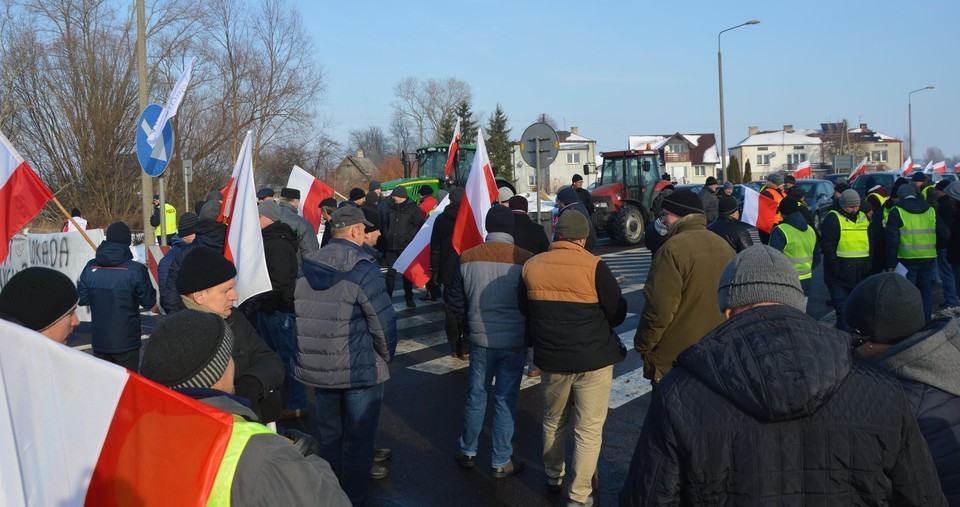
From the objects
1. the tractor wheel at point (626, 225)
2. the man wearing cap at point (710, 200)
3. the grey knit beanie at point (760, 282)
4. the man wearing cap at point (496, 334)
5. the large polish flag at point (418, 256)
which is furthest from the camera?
the tractor wheel at point (626, 225)

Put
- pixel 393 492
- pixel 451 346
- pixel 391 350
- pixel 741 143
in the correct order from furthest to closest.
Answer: pixel 741 143 < pixel 451 346 < pixel 393 492 < pixel 391 350

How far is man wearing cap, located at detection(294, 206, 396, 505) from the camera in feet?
15.7

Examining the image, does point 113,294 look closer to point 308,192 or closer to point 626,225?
point 308,192

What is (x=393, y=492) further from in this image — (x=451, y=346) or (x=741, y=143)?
(x=741, y=143)

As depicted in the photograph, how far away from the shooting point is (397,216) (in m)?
12.2

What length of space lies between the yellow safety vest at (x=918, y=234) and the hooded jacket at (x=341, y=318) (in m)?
7.39

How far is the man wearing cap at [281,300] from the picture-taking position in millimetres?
6789

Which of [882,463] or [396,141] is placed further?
[396,141]

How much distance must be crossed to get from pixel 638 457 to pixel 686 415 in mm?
242

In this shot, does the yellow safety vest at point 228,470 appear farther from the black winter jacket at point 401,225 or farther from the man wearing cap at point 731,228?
the black winter jacket at point 401,225

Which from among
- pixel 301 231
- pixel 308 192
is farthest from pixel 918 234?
pixel 308 192

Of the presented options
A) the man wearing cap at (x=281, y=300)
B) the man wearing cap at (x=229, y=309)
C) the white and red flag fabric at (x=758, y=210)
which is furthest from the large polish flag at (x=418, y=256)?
the man wearing cap at (x=229, y=309)

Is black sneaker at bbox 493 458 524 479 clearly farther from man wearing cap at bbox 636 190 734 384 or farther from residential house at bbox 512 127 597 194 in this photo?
residential house at bbox 512 127 597 194

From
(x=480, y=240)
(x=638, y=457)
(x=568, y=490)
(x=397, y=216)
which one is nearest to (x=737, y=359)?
(x=638, y=457)
